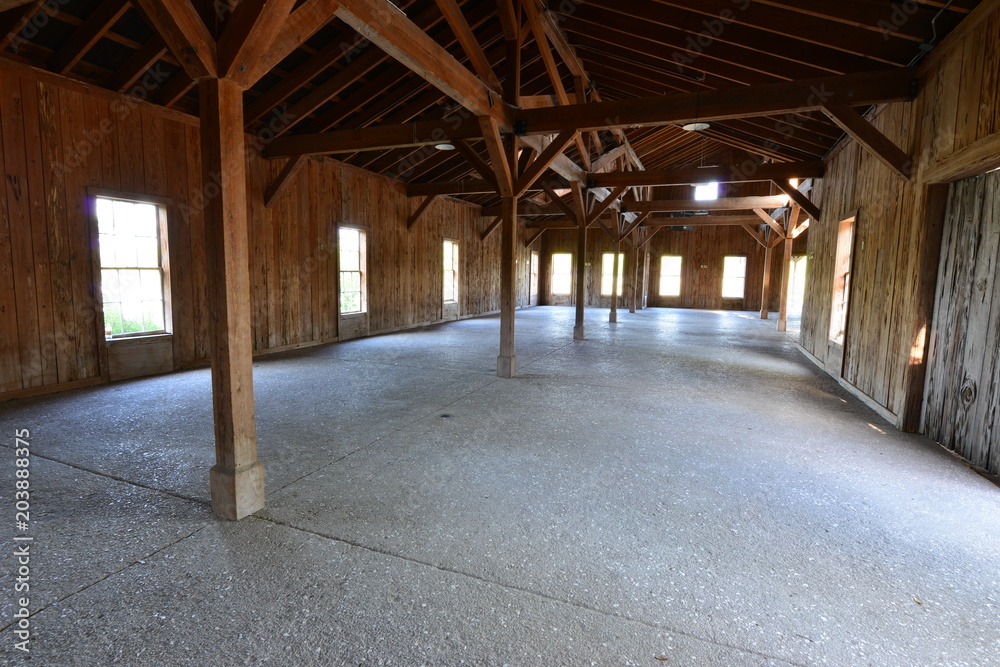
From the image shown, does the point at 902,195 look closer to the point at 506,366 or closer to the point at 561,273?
the point at 506,366

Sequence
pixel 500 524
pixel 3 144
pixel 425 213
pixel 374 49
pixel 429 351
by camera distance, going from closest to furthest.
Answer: pixel 500 524, pixel 3 144, pixel 374 49, pixel 429 351, pixel 425 213

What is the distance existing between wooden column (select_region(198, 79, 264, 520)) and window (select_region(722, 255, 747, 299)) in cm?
1769

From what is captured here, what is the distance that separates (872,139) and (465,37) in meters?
3.64

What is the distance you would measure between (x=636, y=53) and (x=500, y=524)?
20.1 ft

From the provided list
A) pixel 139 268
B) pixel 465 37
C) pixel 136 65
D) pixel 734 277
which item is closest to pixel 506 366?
pixel 465 37

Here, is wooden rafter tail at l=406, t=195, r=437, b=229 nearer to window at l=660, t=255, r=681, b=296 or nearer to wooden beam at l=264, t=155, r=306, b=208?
wooden beam at l=264, t=155, r=306, b=208

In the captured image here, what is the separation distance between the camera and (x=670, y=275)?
18.1 meters

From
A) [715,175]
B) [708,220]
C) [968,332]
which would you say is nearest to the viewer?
[968,332]

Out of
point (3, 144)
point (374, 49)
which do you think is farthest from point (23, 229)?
point (374, 49)

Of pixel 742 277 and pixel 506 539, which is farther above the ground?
pixel 742 277

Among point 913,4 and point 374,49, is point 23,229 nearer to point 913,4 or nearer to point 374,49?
point 374,49

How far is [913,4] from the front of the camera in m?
3.62

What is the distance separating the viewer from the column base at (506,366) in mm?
5809

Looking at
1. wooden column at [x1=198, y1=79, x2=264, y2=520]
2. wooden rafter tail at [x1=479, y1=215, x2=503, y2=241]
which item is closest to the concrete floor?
wooden column at [x1=198, y1=79, x2=264, y2=520]
